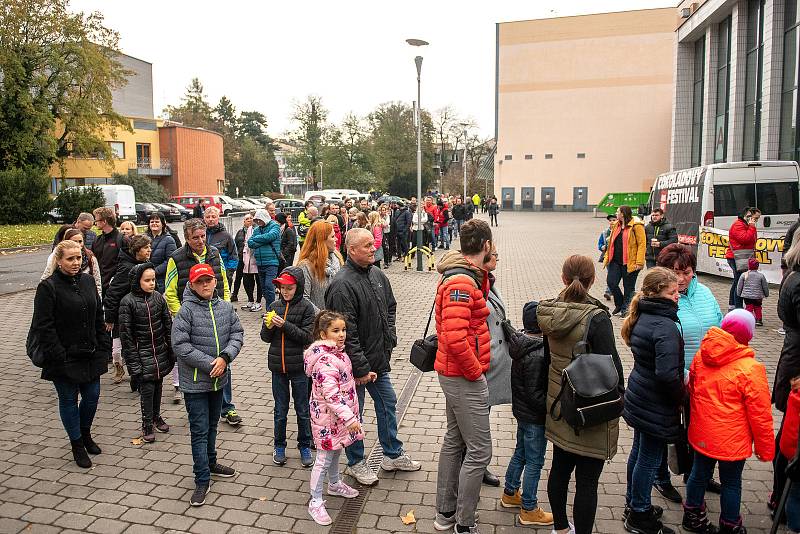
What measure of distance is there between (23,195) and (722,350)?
35885 mm

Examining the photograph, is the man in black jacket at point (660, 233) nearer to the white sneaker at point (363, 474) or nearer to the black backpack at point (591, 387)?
the white sneaker at point (363, 474)

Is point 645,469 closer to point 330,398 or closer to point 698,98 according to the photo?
point 330,398

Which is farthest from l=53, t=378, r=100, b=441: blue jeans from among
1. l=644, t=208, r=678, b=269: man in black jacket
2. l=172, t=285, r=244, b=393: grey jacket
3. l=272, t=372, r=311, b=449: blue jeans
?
l=644, t=208, r=678, b=269: man in black jacket

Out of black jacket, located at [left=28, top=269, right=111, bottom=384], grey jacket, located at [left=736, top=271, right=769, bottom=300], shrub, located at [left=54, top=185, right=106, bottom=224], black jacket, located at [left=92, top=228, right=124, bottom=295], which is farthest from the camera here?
shrub, located at [left=54, top=185, right=106, bottom=224]

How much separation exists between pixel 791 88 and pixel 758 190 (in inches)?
362

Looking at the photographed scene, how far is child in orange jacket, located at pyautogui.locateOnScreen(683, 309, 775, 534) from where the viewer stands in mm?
3680

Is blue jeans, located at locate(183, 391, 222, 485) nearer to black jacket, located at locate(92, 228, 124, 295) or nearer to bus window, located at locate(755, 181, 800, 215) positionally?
black jacket, located at locate(92, 228, 124, 295)

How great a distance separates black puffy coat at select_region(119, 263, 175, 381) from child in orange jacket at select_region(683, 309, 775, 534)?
4421 mm

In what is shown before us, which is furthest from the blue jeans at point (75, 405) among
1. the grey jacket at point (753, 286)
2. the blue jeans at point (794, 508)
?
the grey jacket at point (753, 286)

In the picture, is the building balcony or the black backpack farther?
the building balcony

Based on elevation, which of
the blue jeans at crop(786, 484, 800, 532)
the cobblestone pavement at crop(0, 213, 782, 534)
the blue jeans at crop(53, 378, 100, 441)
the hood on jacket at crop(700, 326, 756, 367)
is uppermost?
the hood on jacket at crop(700, 326, 756, 367)

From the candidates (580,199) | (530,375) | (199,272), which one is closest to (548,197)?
(580,199)

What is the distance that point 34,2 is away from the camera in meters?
36.8

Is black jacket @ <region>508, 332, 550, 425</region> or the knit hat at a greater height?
the knit hat
